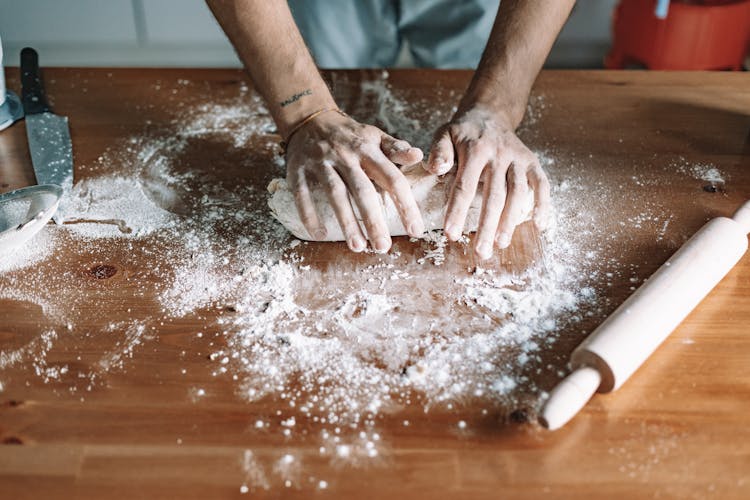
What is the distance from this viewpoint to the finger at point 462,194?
0.99 metres

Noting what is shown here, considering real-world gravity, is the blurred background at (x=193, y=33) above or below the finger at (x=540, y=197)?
below

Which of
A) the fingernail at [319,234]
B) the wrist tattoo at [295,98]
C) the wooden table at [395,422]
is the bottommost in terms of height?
the wooden table at [395,422]

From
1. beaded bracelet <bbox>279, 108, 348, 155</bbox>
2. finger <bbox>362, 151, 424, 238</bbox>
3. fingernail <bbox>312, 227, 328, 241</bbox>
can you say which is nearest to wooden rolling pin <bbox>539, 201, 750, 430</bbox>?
finger <bbox>362, 151, 424, 238</bbox>

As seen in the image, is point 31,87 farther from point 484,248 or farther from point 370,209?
point 484,248

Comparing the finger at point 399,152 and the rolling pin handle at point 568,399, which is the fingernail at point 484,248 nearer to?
the finger at point 399,152

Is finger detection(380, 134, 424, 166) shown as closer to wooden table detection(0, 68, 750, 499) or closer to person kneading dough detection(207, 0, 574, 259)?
person kneading dough detection(207, 0, 574, 259)

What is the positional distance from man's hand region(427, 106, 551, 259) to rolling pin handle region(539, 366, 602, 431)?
29cm

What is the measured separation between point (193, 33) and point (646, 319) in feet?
7.60

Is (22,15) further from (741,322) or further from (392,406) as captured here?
(741,322)

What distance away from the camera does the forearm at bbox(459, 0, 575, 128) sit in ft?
3.86

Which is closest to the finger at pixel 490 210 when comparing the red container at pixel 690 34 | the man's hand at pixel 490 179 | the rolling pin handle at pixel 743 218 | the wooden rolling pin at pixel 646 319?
the man's hand at pixel 490 179

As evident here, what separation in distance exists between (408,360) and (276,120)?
0.54 meters

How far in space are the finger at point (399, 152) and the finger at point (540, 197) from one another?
0.18 meters

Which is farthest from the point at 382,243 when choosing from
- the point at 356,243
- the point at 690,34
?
the point at 690,34
